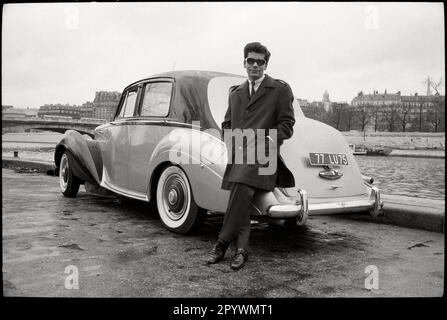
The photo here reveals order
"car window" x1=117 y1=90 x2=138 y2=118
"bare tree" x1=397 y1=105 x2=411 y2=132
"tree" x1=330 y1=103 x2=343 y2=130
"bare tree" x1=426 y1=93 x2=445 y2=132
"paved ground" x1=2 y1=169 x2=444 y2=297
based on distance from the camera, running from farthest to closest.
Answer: "bare tree" x1=397 y1=105 x2=411 y2=132
"tree" x1=330 y1=103 x2=343 y2=130
"car window" x1=117 y1=90 x2=138 y2=118
"bare tree" x1=426 y1=93 x2=445 y2=132
"paved ground" x1=2 y1=169 x2=444 y2=297

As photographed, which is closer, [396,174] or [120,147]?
[120,147]

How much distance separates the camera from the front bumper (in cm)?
331

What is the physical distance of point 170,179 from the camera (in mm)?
4215

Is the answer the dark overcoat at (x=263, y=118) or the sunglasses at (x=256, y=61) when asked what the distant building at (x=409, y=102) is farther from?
the sunglasses at (x=256, y=61)

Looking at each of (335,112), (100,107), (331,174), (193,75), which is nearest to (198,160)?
(193,75)

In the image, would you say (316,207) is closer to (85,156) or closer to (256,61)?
(256,61)

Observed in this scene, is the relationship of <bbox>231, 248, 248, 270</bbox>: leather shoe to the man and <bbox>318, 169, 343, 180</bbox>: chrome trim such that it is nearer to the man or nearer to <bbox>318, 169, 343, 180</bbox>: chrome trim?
the man

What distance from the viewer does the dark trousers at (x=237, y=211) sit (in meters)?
3.20

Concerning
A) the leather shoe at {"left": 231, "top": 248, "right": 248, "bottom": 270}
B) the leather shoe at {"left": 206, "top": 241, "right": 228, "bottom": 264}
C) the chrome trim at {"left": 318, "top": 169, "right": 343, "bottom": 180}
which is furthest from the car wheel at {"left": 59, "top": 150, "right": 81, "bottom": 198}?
the chrome trim at {"left": 318, "top": 169, "right": 343, "bottom": 180}

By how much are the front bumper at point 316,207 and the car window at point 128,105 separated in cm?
253

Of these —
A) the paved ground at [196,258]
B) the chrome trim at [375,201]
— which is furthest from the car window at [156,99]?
the chrome trim at [375,201]

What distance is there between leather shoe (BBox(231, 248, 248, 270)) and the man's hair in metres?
1.46

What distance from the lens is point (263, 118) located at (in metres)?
3.20

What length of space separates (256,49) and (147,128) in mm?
1834
